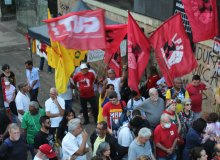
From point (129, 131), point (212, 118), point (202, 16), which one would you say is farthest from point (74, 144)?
point (202, 16)

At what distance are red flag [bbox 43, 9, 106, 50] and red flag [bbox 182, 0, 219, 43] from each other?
6.65ft

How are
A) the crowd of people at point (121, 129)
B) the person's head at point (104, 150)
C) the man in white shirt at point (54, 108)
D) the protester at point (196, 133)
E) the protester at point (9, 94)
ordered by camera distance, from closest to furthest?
1. the person's head at point (104, 150)
2. the crowd of people at point (121, 129)
3. the protester at point (196, 133)
4. the man in white shirt at point (54, 108)
5. the protester at point (9, 94)

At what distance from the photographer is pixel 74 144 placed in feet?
16.7

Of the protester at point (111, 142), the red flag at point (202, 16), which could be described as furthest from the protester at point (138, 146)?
the red flag at point (202, 16)

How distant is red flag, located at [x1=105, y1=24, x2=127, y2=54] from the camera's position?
Result: 6.55 m

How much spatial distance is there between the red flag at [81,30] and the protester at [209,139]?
8.62ft

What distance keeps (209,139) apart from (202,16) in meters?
2.77

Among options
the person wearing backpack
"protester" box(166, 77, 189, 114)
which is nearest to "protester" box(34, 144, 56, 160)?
the person wearing backpack

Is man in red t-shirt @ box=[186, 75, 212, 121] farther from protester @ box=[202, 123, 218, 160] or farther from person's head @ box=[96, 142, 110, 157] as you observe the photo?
person's head @ box=[96, 142, 110, 157]

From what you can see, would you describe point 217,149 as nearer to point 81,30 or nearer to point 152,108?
point 152,108

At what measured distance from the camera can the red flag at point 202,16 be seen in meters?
6.46

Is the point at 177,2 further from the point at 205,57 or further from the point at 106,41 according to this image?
the point at 106,41

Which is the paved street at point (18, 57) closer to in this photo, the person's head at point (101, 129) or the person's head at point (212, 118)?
the person's head at point (101, 129)

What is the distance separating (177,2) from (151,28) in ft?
4.71
